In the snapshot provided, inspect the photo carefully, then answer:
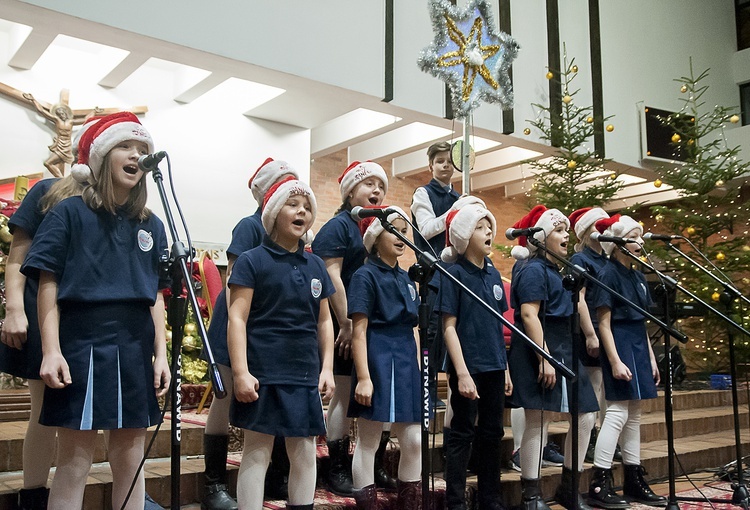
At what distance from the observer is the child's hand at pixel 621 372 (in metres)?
3.72

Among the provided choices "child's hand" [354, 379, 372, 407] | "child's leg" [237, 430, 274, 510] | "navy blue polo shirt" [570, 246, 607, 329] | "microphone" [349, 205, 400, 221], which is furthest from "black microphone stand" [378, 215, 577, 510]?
"navy blue polo shirt" [570, 246, 607, 329]

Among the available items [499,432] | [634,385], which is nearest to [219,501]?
[499,432]

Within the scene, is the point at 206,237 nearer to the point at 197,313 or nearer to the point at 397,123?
the point at 397,123

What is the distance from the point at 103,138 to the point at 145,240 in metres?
0.34

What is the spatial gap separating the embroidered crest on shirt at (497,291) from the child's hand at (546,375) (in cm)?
37

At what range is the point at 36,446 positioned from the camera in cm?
238

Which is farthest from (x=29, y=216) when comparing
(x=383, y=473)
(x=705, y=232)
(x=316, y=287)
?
(x=705, y=232)

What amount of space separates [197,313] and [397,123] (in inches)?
217

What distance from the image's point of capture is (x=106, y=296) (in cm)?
218

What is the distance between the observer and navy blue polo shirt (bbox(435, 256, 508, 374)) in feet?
10.5

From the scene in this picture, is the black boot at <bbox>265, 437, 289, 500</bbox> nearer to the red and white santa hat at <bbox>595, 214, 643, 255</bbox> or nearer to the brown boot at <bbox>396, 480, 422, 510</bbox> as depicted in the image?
the brown boot at <bbox>396, 480, 422, 510</bbox>

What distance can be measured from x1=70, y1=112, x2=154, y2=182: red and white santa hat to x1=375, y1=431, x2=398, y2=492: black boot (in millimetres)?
1773

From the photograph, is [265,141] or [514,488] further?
[265,141]

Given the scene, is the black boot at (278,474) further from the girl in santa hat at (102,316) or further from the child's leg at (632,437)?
the child's leg at (632,437)
